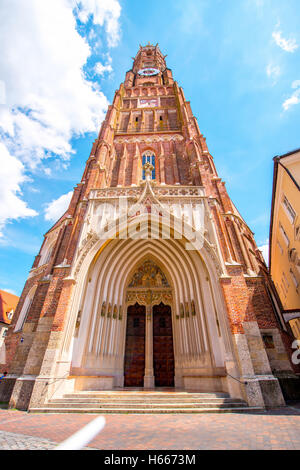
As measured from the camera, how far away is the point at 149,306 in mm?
10727

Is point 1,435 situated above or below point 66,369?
below

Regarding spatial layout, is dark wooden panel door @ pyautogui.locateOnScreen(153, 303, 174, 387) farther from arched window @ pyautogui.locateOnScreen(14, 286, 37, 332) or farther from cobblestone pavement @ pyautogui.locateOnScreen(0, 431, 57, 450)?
arched window @ pyautogui.locateOnScreen(14, 286, 37, 332)

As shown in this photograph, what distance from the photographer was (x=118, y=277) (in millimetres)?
10547

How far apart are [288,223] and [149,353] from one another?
10.7 metres

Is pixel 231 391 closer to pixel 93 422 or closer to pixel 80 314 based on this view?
pixel 93 422

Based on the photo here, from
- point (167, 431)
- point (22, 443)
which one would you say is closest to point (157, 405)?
point (167, 431)

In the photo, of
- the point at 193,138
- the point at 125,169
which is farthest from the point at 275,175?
the point at 125,169

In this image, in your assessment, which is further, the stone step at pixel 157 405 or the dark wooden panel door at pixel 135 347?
the dark wooden panel door at pixel 135 347

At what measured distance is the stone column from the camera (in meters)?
9.22

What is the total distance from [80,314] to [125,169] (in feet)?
37.2

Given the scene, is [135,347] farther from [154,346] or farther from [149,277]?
[149,277]

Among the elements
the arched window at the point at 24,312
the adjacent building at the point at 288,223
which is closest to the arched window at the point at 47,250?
the arched window at the point at 24,312

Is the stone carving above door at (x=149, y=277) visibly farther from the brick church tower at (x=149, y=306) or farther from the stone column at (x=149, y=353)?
the stone column at (x=149, y=353)

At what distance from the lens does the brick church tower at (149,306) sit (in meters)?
7.22
